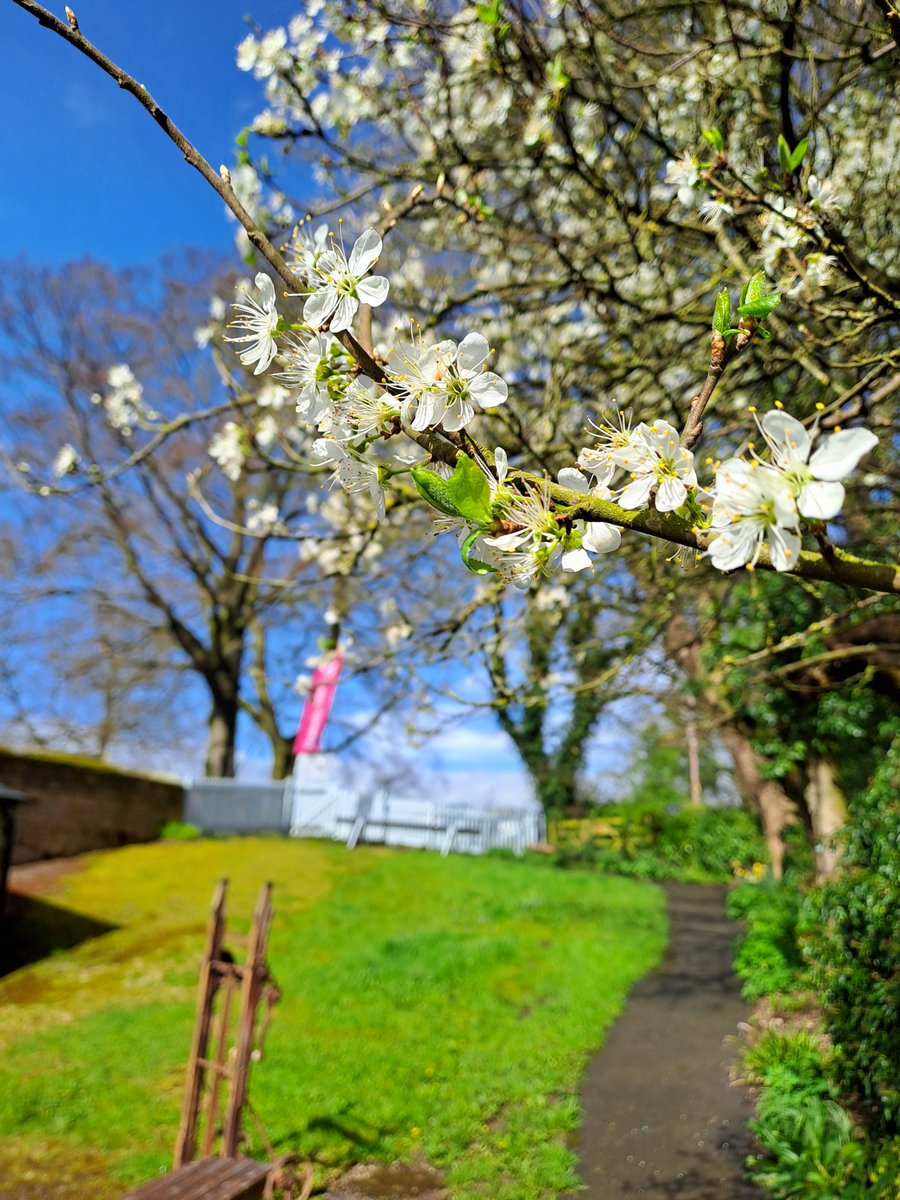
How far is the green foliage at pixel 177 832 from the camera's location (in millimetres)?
12781

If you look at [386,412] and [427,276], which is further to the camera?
[427,276]

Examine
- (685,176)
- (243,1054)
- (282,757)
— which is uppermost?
(685,176)

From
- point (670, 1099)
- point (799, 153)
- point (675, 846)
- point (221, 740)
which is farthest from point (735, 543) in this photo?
point (675, 846)

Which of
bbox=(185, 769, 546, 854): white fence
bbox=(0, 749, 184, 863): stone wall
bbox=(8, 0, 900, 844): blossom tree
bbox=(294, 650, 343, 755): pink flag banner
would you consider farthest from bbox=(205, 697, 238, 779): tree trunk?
bbox=(8, 0, 900, 844): blossom tree

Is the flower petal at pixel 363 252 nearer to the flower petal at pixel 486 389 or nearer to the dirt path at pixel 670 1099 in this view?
the flower petal at pixel 486 389

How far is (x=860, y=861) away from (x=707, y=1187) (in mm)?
1972

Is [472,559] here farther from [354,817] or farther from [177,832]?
[354,817]

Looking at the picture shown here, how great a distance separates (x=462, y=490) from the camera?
3.11 ft

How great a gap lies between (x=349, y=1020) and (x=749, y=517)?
19.9ft

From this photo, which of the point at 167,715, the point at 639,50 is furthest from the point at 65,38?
the point at 167,715

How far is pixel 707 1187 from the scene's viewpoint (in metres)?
3.95

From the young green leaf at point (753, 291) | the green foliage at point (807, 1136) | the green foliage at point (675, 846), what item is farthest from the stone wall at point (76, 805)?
the young green leaf at point (753, 291)

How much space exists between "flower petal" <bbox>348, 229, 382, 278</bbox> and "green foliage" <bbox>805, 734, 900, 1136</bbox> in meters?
4.19

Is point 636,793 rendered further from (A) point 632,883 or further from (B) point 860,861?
(B) point 860,861
